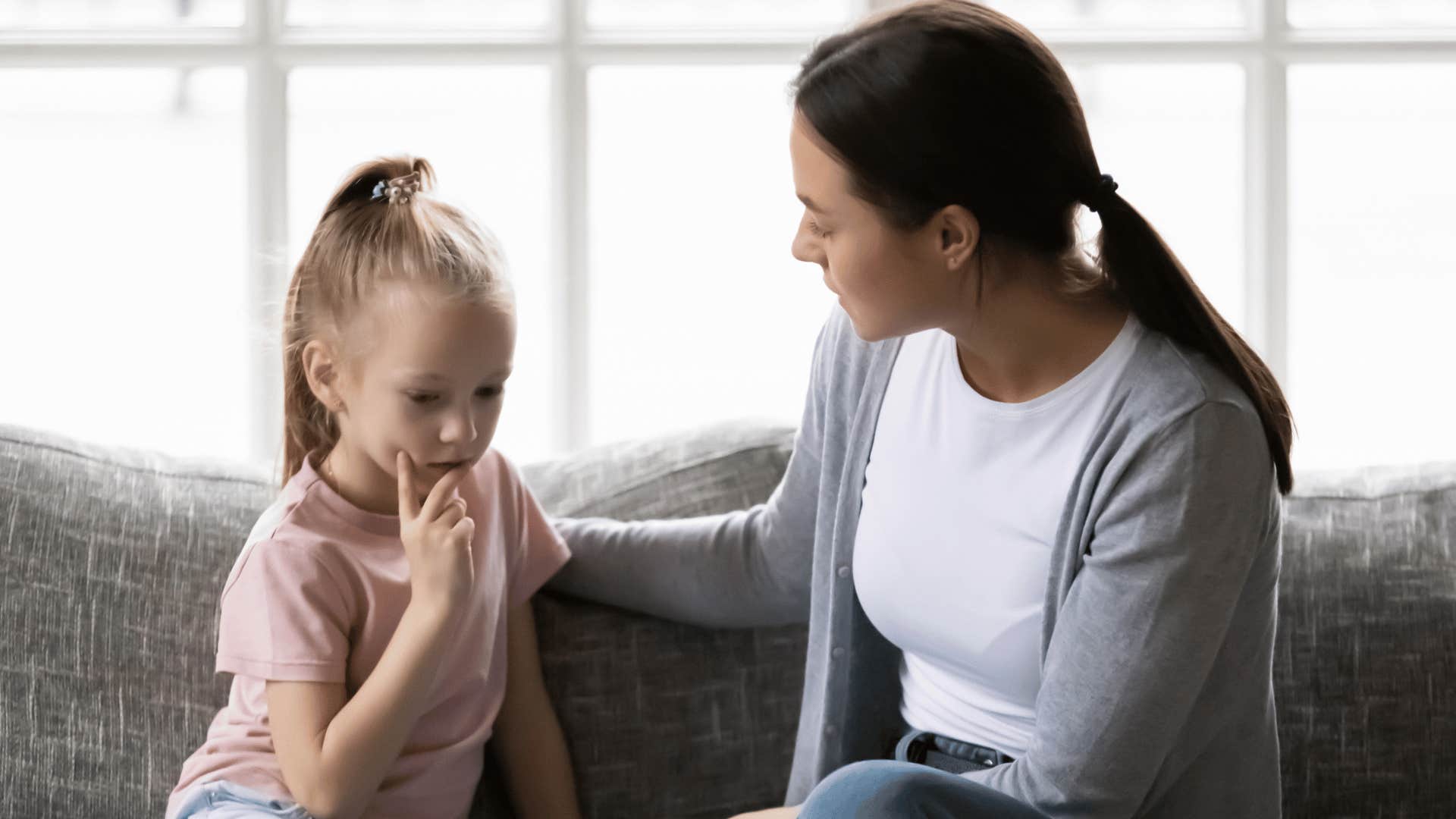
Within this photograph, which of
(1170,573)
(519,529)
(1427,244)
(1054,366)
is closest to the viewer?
(1170,573)

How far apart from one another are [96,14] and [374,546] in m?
1.20

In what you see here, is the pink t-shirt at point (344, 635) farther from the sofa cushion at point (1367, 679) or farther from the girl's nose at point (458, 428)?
the sofa cushion at point (1367, 679)

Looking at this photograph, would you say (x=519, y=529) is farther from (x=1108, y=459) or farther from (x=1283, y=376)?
(x=1283, y=376)

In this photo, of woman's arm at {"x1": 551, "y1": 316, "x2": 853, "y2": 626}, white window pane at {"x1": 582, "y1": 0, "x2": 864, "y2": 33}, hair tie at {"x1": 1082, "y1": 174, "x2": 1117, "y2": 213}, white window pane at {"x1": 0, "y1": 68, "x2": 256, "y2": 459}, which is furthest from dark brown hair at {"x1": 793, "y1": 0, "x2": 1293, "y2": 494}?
white window pane at {"x1": 0, "y1": 68, "x2": 256, "y2": 459}

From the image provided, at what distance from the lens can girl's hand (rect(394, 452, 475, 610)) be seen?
1.32 meters

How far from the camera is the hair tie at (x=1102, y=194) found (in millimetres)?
1245

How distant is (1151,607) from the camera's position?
1.20 meters

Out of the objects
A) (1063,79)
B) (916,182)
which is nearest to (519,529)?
(916,182)

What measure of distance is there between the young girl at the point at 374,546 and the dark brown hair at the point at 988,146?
0.39m

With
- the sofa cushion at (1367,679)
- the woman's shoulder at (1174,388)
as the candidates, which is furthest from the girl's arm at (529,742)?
the sofa cushion at (1367,679)

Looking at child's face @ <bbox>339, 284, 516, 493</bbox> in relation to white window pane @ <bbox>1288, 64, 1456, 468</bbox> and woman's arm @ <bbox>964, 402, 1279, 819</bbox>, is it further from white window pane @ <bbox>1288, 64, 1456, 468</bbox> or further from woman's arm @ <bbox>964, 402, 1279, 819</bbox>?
white window pane @ <bbox>1288, 64, 1456, 468</bbox>

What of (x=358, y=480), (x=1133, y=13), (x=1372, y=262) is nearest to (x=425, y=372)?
(x=358, y=480)

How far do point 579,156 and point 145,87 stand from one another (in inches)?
27.0

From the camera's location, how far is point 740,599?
1.60m
